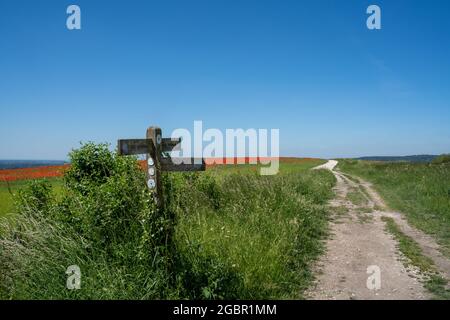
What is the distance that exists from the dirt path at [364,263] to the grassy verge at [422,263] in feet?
0.47

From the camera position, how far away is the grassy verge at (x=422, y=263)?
5.82m

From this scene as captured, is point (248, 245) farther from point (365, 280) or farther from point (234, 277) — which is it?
point (365, 280)

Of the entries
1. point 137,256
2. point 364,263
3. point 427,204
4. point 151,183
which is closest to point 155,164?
point 151,183

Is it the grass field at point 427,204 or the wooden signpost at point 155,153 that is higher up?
the wooden signpost at point 155,153

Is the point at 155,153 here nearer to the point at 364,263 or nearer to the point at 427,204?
the point at 364,263

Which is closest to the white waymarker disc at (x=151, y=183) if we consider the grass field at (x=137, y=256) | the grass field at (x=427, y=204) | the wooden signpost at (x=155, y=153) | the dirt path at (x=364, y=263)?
the wooden signpost at (x=155, y=153)

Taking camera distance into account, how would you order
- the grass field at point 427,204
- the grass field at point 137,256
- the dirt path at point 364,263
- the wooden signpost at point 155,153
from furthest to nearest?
the grass field at point 427,204, the dirt path at point 364,263, the wooden signpost at point 155,153, the grass field at point 137,256

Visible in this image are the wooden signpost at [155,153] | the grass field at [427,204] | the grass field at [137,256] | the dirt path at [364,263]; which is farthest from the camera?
the grass field at [427,204]

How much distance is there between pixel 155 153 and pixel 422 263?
5.64 meters

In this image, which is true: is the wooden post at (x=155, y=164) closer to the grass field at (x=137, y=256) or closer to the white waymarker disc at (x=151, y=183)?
the white waymarker disc at (x=151, y=183)
